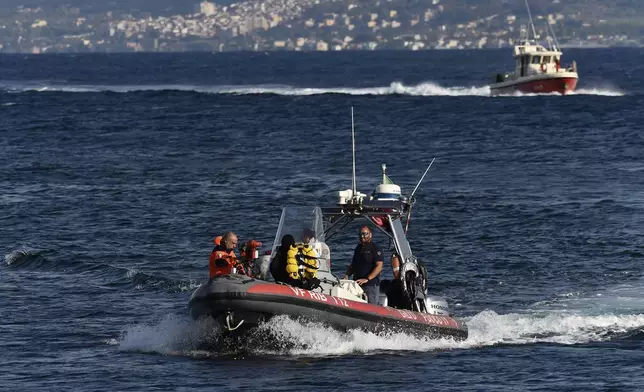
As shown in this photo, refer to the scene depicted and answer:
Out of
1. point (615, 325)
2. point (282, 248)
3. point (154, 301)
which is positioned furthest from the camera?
point (154, 301)

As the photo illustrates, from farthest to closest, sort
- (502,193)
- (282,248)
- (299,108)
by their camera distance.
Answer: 1. (299,108)
2. (502,193)
3. (282,248)

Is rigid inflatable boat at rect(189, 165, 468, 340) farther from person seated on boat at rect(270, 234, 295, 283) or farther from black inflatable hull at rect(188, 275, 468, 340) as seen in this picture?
person seated on boat at rect(270, 234, 295, 283)

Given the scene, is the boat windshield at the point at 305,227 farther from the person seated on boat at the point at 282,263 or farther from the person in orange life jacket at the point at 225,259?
the person in orange life jacket at the point at 225,259

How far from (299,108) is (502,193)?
140ft

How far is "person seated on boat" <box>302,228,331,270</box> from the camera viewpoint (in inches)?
767

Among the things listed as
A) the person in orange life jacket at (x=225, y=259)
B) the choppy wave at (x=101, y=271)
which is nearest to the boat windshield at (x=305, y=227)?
the person in orange life jacket at (x=225, y=259)

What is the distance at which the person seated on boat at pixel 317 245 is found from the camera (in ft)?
63.9

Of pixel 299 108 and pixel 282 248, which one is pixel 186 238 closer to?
pixel 282 248

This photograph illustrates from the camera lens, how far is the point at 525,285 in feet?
82.7

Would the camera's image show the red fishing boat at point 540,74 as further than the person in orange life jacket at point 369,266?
Yes

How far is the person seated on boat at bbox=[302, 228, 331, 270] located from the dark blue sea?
1288 mm

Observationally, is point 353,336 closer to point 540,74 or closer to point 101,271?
point 101,271

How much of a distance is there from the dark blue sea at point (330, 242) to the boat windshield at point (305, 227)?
148 centimetres

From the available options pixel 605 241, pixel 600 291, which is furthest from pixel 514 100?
pixel 600 291
